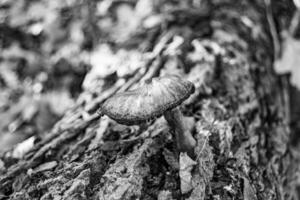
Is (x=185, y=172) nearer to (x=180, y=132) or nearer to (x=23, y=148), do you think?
(x=180, y=132)

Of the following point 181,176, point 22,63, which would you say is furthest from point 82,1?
point 181,176

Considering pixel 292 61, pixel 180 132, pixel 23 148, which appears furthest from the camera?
pixel 292 61

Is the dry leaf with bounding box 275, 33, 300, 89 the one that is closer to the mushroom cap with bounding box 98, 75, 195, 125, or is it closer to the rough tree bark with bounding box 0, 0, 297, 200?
the rough tree bark with bounding box 0, 0, 297, 200

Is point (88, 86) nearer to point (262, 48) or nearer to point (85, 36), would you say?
point (85, 36)

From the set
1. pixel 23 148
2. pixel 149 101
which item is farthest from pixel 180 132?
pixel 23 148

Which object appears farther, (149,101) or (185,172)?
(185,172)

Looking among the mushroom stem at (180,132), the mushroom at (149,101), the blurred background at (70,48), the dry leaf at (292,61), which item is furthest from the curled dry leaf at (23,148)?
the dry leaf at (292,61)

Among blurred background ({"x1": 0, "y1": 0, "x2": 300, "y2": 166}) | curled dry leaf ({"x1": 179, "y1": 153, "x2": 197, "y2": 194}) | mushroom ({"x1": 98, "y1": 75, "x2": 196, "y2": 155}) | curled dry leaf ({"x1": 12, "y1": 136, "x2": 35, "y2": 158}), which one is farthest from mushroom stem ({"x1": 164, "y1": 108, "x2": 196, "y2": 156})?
curled dry leaf ({"x1": 12, "y1": 136, "x2": 35, "y2": 158})
